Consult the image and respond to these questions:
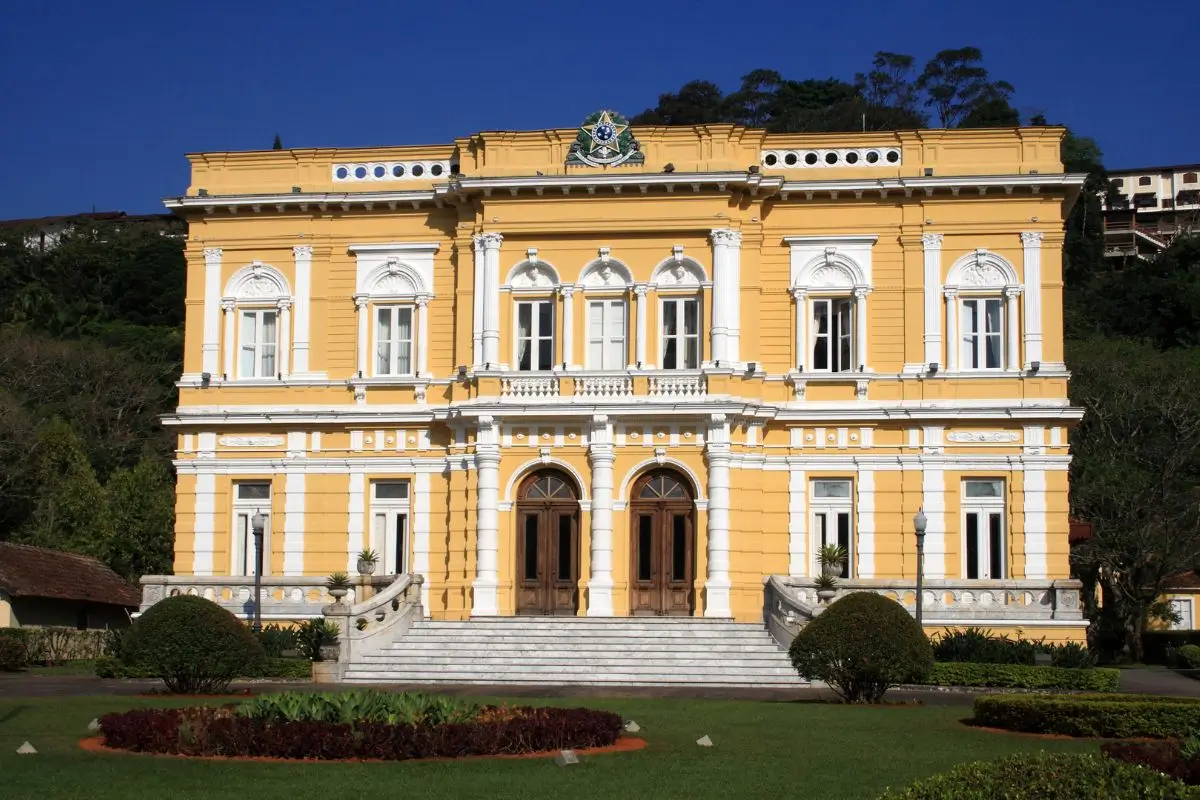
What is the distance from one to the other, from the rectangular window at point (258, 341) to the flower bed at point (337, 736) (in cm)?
Answer: 2174

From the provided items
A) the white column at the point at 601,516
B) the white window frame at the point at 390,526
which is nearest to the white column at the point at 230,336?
the white window frame at the point at 390,526

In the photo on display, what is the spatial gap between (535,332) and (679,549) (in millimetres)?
6246

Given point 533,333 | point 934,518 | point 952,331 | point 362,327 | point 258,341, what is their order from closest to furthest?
point 934,518 < point 952,331 < point 533,333 < point 362,327 < point 258,341

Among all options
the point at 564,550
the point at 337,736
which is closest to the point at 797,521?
the point at 564,550

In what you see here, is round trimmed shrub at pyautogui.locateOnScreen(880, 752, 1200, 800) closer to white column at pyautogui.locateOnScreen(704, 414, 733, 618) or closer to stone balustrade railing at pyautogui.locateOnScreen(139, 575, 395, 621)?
white column at pyautogui.locateOnScreen(704, 414, 733, 618)

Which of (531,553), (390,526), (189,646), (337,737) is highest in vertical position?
(390,526)

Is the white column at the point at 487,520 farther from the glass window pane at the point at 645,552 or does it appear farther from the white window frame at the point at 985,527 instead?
the white window frame at the point at 985,527

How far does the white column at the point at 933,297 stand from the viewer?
40.7 m

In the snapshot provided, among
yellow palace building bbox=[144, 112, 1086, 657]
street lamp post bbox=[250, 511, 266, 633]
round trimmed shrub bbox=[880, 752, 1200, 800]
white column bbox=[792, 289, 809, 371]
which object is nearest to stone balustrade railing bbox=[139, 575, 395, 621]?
yellow palace building bbox=[144, 112, 1086, 657]

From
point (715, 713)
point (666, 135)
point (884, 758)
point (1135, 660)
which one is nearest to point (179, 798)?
point (884, 758)

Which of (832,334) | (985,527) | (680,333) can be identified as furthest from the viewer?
(832,334)

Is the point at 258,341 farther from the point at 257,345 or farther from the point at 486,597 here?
the point at 486,597

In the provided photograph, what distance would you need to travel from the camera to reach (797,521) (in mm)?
40656

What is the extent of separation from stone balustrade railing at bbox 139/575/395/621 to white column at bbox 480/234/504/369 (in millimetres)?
5772
